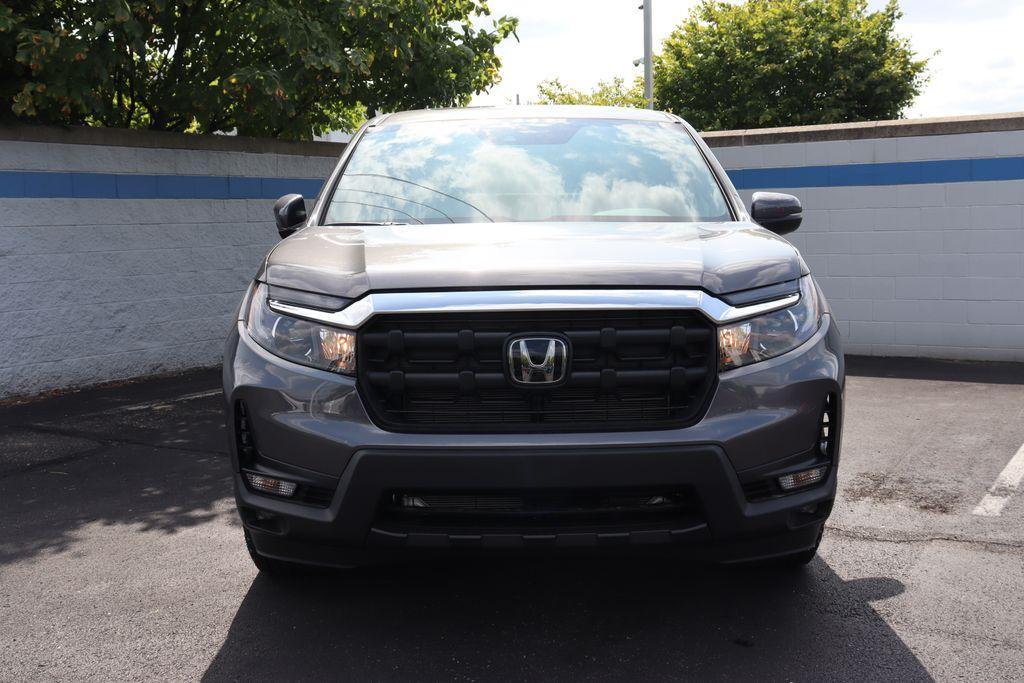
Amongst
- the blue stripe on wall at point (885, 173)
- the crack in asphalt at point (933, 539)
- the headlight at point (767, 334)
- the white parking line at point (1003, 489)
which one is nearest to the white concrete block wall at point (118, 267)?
the blue stripe on wall at point (885, 173)

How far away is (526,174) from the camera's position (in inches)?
172

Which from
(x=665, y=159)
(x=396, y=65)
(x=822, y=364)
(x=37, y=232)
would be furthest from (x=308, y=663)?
(x=396, y=65)

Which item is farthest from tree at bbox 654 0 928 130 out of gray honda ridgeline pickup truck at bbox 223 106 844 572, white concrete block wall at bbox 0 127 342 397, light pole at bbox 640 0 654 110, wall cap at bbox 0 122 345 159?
gray honda ridgeline pickup truck at bbox 223 106 844 572

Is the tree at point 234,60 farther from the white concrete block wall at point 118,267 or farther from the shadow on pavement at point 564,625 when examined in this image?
the shadow on pavement at point 564,625

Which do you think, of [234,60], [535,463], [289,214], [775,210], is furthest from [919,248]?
[535,463]

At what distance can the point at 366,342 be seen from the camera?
10.2ft

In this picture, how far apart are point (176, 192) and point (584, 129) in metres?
5.53

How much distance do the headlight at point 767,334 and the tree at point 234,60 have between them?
5885 millimetres

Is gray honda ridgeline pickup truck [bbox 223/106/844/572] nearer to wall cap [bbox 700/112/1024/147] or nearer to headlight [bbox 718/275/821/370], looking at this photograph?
headlight [bbox 718/275/821/370]

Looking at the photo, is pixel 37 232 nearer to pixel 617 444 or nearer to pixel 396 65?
pixel 396 65

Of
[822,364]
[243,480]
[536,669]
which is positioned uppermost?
[822,364]

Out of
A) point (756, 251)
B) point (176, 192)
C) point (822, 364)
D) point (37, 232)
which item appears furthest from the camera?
point (176, 192)

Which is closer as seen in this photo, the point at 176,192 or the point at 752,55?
the point at 176,192

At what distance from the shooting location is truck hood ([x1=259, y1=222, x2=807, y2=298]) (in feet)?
10.4
